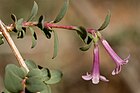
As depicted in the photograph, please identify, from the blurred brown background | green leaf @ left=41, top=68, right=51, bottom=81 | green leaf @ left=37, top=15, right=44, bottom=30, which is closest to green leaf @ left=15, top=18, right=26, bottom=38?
green leaf @ left=37, top=15, right=44, bottom=30

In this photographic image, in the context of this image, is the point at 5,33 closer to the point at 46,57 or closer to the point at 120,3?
the point at 46,57

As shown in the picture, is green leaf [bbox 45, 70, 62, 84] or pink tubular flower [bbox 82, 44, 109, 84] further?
pink tubular flower [bbox 82, 44, 109, 84]

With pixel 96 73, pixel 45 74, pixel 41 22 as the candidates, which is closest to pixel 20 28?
pixel 41 22

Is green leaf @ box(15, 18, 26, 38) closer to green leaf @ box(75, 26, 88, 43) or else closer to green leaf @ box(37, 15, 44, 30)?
green leaf @ box(37, 15, 44, 30)

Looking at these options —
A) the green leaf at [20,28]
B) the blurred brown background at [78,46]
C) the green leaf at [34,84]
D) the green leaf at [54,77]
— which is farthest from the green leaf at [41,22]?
the blurred brown background at [78,46]

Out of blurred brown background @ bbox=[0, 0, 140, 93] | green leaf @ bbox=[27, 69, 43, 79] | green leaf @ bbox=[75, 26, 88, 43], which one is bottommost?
blurred brown background @ bbox=[0, 0, 140, 93]

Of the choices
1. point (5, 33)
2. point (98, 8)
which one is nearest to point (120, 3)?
point (98, 8)

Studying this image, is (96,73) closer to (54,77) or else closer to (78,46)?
(54,77)
